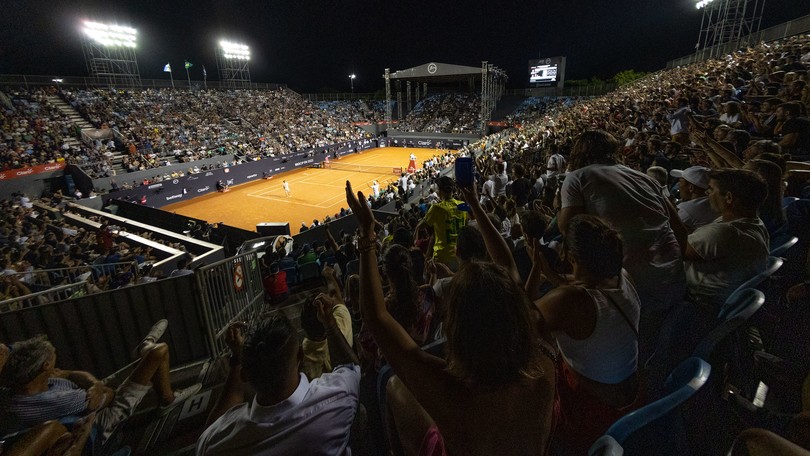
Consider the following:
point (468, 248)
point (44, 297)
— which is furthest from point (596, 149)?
point (44, 297)

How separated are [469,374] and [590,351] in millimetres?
979

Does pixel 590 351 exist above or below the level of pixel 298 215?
above

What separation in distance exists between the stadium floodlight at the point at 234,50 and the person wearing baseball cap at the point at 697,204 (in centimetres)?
5640

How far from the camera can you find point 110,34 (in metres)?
34.9

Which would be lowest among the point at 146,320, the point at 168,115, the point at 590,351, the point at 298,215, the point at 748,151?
the point at 298,215

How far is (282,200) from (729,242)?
24788 mm

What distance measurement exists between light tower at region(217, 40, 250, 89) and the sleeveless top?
5387cm

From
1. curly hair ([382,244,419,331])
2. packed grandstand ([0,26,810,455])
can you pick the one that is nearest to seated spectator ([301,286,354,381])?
packed grandstand ([0,26,810,455])

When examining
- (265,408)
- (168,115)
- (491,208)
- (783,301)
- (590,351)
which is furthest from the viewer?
(168,115)

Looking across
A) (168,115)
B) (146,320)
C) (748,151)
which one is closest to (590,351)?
(748,151)

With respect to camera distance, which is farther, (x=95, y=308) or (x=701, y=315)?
(x=95, y=308)

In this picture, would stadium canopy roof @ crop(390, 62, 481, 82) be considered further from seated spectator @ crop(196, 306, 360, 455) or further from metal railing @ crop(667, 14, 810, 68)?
seated spectator @ crop(196, 306, 360, 455)

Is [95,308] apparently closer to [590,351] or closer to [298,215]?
[590,351]

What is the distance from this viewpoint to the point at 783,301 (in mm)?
3379
